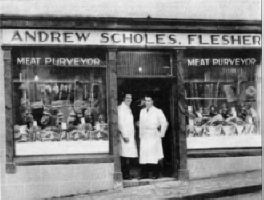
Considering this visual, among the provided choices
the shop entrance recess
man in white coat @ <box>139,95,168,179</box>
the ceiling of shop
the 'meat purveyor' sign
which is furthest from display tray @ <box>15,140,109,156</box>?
the ceiling of shop

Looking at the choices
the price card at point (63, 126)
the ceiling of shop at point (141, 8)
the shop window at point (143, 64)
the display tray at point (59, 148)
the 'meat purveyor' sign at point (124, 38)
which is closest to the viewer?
the ceiling of shop at point (141, 8)

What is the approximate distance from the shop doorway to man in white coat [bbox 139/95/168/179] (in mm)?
144

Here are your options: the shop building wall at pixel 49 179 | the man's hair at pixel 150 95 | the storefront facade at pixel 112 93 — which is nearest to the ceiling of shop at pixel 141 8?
the storefront facade at pixel 112 93

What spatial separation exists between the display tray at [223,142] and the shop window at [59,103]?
1.74 meters

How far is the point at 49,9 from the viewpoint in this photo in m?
7.79

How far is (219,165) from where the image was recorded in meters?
8.52

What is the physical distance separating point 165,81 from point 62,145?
2.30 metres

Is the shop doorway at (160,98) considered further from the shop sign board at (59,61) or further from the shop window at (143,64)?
the shop sign board at (59,61)

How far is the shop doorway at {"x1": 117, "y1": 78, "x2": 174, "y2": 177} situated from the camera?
8430mm

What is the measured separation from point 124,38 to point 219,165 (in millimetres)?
3055

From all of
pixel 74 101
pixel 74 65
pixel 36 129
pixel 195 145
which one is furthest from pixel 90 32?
Answer: pixel 195 145

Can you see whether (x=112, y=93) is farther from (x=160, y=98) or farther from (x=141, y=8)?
(x=141, y=8)

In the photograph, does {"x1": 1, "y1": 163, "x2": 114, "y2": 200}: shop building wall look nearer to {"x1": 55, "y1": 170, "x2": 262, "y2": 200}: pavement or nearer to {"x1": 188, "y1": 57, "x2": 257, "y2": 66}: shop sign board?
{"x1": 55, "y1": 170, "x2": 262, "y2": 200}: pavement

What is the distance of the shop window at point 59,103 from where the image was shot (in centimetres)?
796
